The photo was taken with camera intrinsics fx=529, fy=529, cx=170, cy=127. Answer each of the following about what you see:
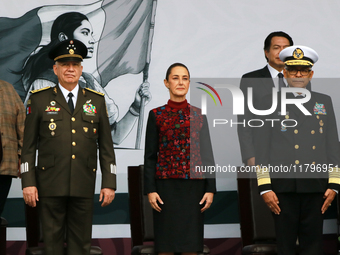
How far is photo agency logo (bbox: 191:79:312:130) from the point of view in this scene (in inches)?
126

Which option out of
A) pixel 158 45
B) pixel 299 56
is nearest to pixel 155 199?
pixel 299 56

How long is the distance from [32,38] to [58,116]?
151 cm

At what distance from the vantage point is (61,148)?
3.12 m

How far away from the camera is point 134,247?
3.53 meters

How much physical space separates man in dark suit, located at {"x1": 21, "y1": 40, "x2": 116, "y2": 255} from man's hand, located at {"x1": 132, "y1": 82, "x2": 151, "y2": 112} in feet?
3.99

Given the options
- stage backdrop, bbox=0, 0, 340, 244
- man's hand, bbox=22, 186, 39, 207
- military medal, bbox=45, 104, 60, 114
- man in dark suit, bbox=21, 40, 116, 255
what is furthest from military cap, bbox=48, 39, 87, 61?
stage backdrop, bbox=0, 0, 340, 244

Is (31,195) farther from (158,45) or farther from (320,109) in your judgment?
(158,45)

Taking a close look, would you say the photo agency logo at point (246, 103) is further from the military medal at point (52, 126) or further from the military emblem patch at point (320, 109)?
the military medal at point (52, 126)

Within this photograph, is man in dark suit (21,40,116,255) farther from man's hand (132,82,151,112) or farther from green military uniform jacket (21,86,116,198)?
man's hand (132,82,151,112)

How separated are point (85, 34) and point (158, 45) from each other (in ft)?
2.05

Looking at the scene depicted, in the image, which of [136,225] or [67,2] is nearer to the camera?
[136,225]

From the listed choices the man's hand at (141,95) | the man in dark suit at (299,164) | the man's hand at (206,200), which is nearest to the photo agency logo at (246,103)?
the man in dark suit at (299,164)

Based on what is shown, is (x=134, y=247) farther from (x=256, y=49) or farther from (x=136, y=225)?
(x=256, y=49)

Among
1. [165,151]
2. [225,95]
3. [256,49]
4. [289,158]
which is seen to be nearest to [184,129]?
[165,151]
